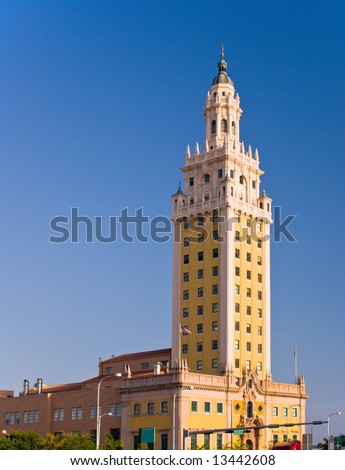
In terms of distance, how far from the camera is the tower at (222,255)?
124812mm

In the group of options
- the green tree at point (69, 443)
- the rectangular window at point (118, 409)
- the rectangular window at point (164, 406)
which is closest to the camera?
the green tree at point (69, 443)

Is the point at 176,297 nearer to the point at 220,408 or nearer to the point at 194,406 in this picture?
the point at 220,408

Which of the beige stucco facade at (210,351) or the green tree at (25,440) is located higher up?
the beige stucco facade at (210,351)

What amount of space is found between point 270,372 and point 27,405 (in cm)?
3757

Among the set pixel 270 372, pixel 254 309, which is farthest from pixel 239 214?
pixel 270 372

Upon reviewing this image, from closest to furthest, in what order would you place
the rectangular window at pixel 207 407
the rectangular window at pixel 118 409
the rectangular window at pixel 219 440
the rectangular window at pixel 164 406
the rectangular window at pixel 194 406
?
the rectangular window at pixel 164 406, the rectangular window at pixel 194 406, the rectangular window at pixel 219 440, the rectangular window at pixel 207 407, the rectangular window at pixel 118 409

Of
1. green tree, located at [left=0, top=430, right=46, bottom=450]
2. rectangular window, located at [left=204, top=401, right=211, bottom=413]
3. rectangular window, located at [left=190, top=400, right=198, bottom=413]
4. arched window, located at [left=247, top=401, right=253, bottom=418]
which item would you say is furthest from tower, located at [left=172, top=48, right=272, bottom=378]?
green tree, located at [left=0, top=430, right=46, bottom=450]

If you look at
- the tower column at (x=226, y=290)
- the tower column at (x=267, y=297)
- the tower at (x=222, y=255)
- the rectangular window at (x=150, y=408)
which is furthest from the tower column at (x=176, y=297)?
the tower column at (x=267, y=297)

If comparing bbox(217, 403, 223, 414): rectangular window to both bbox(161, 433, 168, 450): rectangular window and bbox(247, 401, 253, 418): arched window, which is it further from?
bbox(161, 433, 168, 450): rectangular window

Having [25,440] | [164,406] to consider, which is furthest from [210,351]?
[25,440]

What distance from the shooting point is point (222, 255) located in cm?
12650

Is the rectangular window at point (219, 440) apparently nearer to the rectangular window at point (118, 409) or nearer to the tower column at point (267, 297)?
the rectangular window at point (118, 409)

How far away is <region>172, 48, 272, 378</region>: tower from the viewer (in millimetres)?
124812
